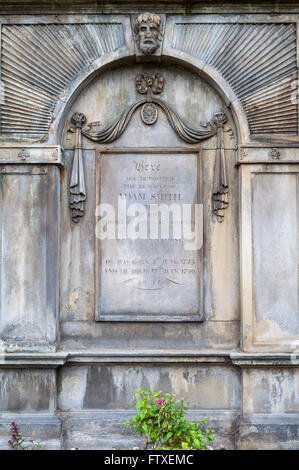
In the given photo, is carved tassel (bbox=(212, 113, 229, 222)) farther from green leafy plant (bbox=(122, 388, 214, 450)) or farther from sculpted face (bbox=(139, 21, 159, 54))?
green leafy plant (bbox=(122, 388, 214, 450))

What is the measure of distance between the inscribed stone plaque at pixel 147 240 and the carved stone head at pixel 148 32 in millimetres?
1386

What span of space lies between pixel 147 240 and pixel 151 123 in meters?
1.60

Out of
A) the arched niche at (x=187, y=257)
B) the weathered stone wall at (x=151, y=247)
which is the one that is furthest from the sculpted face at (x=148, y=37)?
the arched niche at (x=187, y=257)

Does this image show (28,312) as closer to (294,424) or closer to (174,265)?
(174,265)

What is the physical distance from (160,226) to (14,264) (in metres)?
1.99

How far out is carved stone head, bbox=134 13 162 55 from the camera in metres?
7.39

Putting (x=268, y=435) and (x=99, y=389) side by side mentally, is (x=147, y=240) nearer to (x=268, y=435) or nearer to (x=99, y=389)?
(x=99, y=389)

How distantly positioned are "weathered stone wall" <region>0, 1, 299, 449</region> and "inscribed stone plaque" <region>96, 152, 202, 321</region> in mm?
57

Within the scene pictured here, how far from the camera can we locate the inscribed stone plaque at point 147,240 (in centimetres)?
750

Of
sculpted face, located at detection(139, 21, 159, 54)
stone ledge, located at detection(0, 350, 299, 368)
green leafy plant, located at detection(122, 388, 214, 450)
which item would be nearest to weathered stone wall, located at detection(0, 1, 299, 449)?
stone ledge, located at detection(0, 350, 299, 368)

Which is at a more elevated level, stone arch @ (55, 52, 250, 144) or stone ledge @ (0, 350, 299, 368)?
stone arch @ (55, 52, 250, 144)

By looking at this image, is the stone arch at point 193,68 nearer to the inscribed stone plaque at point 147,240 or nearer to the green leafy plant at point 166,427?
the inscribed stone plaque at point 147,240

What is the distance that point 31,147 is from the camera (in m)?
7.36

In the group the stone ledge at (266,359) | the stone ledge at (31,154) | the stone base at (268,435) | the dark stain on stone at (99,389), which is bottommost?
the stone base at (268,435)
